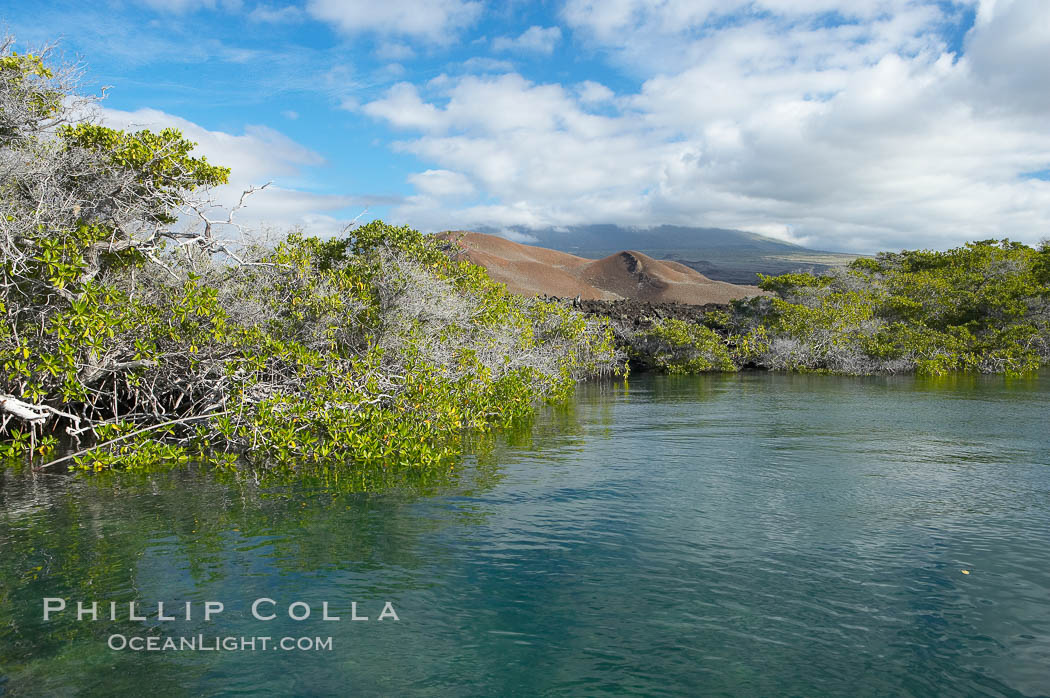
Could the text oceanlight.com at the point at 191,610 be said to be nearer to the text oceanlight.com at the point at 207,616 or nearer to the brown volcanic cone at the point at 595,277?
the text oceanlight.com at the point at 207,616

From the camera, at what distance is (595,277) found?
118938 mm

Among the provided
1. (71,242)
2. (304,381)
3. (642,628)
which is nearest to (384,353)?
(304,381)

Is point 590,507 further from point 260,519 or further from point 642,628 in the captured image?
point 260,519

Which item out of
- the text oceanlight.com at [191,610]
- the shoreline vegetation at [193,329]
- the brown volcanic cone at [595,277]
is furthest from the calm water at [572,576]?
the brown volcanic cone at [595,277]

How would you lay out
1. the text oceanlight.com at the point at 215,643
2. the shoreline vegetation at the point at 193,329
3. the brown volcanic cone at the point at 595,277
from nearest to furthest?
1. the text oceanlight.com at the point at 215,643
2. the shoreline vegetation at the point at 193,329
3. the brown volcanic cone at the point at 595,277

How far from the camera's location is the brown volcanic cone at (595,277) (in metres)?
93.2

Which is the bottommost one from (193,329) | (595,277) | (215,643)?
(215,643)

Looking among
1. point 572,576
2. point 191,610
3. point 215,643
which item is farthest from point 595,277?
point 215,643

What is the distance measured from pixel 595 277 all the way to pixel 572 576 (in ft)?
371

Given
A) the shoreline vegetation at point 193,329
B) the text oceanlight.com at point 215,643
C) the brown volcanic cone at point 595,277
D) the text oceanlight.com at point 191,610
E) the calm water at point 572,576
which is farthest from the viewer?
the brown volcanic cone at point 595,277

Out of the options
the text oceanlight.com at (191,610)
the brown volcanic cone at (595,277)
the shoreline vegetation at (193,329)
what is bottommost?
the text oceanlight.com at (191,610)

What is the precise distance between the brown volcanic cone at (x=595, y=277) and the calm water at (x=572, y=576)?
6785 cm

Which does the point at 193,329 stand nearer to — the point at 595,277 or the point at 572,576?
the point at 572,576

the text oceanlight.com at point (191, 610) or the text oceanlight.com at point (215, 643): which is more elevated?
the text oceanlight.com at point (191, 610)
